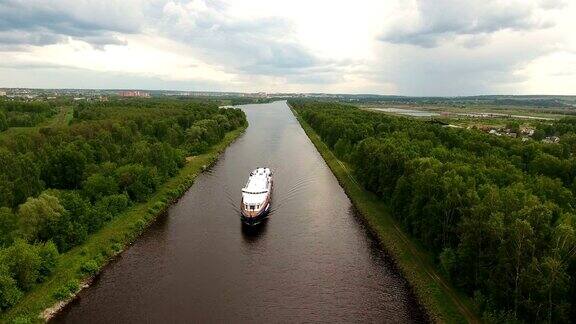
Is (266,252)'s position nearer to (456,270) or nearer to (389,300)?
(389,300)

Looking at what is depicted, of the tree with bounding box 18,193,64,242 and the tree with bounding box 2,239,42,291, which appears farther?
the tree with bounding box 18,193,64,242

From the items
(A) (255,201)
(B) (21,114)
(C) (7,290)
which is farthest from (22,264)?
(B) (21,114)

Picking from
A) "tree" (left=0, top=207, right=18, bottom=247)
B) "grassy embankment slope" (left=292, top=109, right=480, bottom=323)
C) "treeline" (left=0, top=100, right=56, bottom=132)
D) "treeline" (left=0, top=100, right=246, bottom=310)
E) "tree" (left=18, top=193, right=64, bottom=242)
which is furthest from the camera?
"treeline" (left=0, top=100, right=56, bottom=132)

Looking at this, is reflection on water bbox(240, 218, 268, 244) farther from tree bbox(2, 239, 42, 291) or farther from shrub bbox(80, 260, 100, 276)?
tree bbox(2, 239, 42, 291)

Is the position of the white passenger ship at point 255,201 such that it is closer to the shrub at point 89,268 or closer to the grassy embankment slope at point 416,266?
the grassy embankment slope at point 416,266

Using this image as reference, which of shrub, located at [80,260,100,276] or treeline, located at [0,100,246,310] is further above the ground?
treeline, located at [0,100,246,310]

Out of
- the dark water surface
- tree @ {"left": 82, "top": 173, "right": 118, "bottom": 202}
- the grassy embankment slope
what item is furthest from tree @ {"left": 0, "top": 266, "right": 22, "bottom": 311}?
the grassy embankment slope

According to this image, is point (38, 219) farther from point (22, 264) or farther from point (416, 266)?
point (416, 266)
